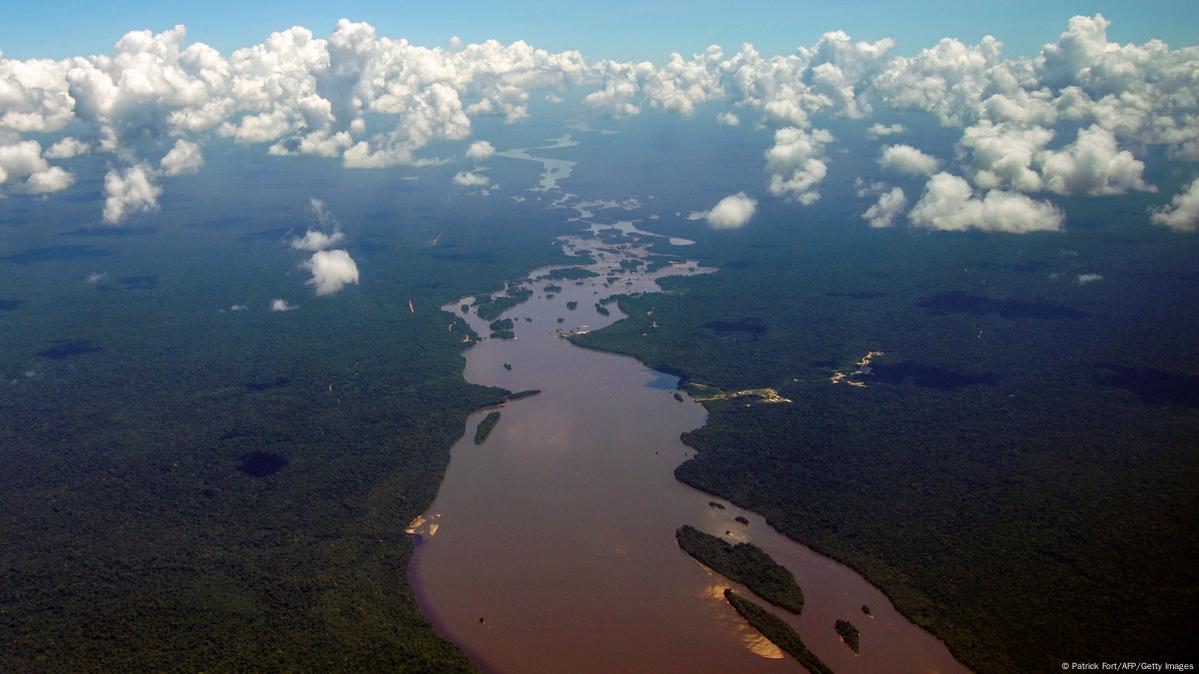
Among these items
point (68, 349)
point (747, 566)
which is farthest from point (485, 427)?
point (68, 349)

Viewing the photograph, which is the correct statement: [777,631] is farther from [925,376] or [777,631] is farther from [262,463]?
[925,376]

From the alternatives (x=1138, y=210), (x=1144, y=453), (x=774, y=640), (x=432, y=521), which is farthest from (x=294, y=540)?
(x=1138, y=210)

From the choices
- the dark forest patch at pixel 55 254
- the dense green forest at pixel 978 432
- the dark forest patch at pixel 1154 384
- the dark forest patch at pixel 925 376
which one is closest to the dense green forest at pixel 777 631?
the dense green forest at pixel 978 432

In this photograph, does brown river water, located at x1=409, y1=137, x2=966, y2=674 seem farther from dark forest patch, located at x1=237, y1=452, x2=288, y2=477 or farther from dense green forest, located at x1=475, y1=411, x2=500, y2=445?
dark forest patch, located at x1=237, y1=452, x2=288, y2=477

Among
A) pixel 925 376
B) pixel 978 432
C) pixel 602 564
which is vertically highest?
pixel 925 376

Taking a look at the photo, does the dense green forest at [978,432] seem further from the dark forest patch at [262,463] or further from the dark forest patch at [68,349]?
the dark forest patch at [68,349]

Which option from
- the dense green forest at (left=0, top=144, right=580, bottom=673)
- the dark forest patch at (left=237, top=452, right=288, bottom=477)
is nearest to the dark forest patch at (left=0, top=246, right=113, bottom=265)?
the dense green forest at (left=0, top=144, right=580, bottom=673)
